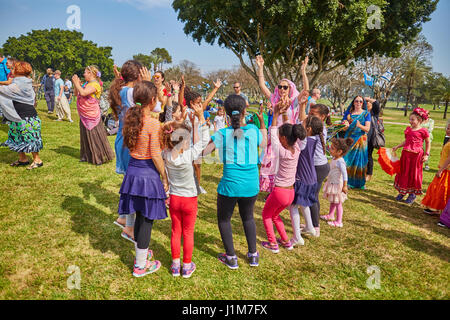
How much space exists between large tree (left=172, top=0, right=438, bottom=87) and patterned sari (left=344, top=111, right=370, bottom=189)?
8754mm

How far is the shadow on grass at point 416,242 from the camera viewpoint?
154 inches

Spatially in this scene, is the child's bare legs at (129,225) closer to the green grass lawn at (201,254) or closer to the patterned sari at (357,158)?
the green grass lawn at (201,254)

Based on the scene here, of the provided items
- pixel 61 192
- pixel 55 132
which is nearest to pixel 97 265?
pixel 61 192

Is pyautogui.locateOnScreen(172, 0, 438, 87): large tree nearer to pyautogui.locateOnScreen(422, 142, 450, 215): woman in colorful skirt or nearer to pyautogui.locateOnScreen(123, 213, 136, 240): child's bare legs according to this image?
pyautogui.locateOnScreen(422, 142, 450, 215): woman in colorful skirt


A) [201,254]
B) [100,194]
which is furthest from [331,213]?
[100,194]

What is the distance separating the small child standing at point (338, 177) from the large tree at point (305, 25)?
10.8 meters

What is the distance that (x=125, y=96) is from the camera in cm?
356

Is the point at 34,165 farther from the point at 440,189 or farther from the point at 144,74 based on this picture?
the point at 440,189

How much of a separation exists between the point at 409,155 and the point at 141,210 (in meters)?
5.65

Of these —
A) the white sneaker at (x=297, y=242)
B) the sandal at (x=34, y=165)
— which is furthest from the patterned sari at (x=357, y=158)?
the sandal at (x=34, y=165)

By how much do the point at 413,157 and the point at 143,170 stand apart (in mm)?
5645

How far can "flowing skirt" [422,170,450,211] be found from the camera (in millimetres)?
5105

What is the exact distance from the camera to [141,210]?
291 cm

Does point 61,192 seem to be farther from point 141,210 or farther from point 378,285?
point 378,285
